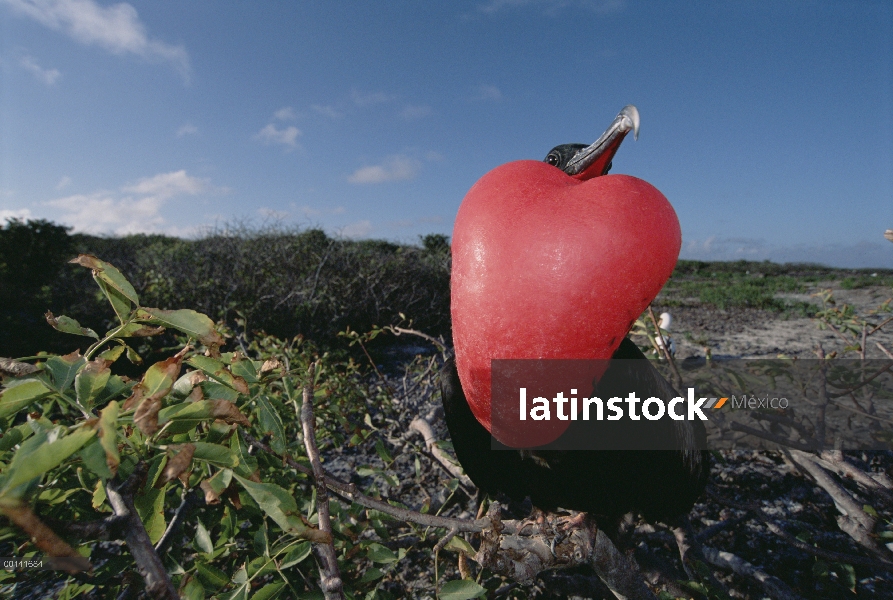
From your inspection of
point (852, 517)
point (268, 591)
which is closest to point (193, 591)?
point (268, 591)

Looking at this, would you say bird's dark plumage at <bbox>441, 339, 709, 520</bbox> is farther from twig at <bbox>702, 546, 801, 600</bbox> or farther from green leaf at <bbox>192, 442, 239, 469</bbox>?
green leaf at <bbox>192, 442, 239, 469</bbox>

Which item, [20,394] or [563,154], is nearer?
[20,394]

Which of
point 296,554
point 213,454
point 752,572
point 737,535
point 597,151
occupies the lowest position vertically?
point 737,535

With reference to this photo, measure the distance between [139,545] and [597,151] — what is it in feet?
3.25

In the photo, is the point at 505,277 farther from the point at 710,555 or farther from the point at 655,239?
the point at 710,555

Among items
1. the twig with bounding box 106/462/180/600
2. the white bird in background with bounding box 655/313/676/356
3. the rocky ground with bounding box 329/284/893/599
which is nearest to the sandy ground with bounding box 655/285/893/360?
the white bird in background with bounding box 655/313/676/356

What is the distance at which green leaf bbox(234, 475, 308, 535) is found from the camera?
527 mm

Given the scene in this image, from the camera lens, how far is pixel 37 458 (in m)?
0.34

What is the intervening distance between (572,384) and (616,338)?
120mm

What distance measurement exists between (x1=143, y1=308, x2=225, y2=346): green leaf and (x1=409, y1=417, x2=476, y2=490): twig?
3.36ft

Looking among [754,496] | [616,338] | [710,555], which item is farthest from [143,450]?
[754,496]

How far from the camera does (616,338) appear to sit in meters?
0.82

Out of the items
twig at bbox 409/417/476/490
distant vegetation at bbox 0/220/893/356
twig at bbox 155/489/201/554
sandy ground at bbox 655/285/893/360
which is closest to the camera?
twig at bbox 155/489/201/554

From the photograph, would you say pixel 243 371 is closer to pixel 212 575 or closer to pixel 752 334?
pixel 212 575
